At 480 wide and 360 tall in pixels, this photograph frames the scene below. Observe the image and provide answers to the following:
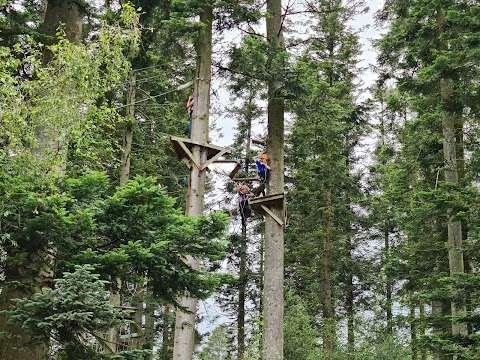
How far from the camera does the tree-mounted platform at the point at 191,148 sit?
28.9ft

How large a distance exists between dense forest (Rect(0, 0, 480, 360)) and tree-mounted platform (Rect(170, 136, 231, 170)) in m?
0.04

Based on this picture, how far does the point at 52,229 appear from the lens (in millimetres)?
5266

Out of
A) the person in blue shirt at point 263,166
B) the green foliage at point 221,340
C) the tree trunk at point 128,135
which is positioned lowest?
the green foliage at point 221,340

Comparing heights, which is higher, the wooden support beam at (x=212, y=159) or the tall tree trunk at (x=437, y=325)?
the wooden support beam at (x=212, y=159)

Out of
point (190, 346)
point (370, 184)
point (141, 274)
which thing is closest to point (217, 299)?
point (370, 184)

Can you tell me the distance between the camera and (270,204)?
10.0 metres

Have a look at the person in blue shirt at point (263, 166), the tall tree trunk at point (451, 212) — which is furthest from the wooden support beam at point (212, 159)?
the tall tree trunk at point (451, 212)

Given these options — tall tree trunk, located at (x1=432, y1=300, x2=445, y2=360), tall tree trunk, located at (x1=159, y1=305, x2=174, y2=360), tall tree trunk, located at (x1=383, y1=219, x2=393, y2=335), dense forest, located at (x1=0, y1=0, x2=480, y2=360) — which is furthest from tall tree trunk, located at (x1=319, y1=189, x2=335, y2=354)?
tall tree trunk, located at (x1=159, y1=305, x2=174, y2=360)

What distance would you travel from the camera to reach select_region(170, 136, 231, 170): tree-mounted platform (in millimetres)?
8797

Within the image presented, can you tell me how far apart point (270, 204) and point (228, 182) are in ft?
29.3

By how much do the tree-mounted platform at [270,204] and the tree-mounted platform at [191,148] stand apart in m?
1.39

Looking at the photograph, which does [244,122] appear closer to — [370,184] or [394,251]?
[370,184]

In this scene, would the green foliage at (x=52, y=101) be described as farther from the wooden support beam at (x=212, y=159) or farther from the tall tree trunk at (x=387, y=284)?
the tall tree trunk at (x=387, y=284)

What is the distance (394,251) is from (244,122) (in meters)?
7.95
